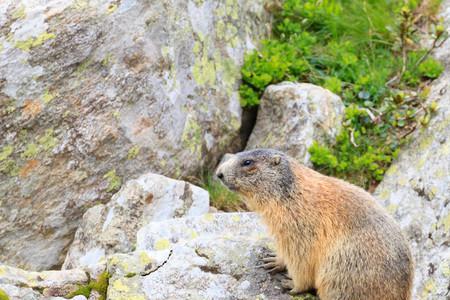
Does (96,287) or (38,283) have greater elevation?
(38,283)

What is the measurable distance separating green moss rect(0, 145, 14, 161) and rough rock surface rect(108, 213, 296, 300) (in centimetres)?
174

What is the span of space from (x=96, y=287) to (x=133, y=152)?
8.33 feet

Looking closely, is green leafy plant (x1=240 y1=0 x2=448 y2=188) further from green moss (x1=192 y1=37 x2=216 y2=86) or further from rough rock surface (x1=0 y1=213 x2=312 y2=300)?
rough rock surface (x1=0 y1=213 x2=312 y2=300)

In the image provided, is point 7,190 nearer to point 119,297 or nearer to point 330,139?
point 119,297

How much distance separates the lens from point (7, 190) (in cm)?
792

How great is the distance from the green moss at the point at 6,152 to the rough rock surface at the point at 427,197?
4.23 metres

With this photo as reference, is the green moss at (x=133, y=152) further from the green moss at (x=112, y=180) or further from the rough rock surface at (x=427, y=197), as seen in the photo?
the rough rock surface at (x=427, y=197)

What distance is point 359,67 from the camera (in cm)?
995

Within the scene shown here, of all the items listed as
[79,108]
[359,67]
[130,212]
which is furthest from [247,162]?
[359,67]

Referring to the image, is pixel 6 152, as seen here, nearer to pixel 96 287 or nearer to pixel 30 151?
pixel 30 151

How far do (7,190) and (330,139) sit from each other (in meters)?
3.92

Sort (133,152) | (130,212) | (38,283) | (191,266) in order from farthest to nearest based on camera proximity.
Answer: (133,152), (130,212), (191,266), (38,283)

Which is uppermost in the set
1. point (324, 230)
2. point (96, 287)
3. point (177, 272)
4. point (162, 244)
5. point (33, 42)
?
point (33, 42)

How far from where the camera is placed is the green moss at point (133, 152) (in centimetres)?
834
